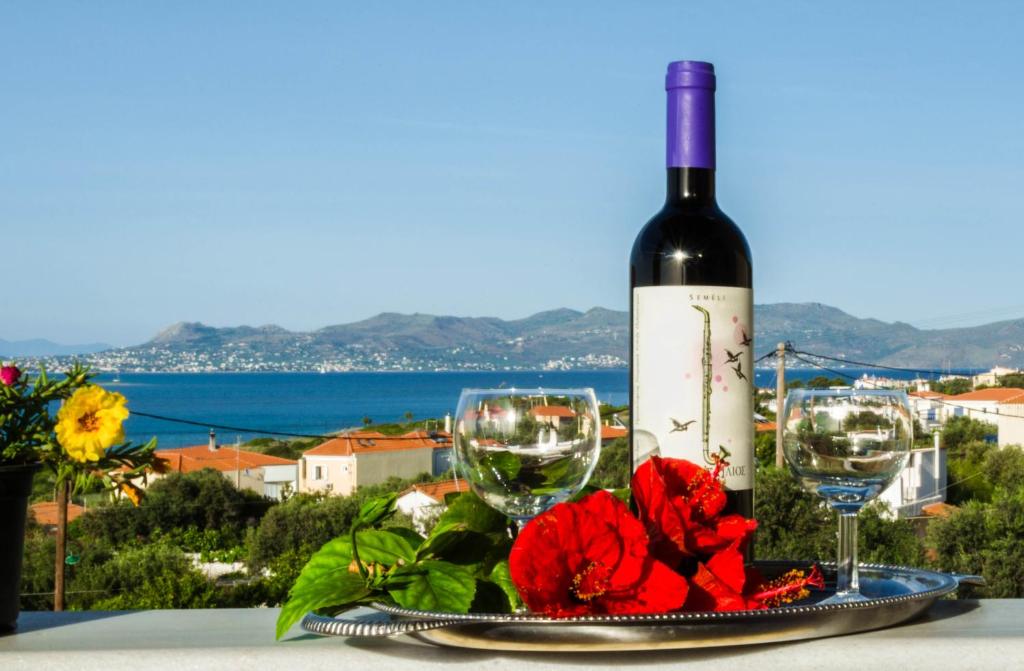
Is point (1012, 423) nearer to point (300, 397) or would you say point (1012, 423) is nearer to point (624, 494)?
point (624, 494)

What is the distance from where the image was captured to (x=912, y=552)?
1661 cm

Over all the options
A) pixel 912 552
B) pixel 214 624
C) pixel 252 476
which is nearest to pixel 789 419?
pixel 214 624

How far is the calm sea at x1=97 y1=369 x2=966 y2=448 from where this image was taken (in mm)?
62409

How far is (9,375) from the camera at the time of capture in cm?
104

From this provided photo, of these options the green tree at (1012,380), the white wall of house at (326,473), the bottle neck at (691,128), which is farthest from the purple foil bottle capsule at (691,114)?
the green tree at (1012,380)

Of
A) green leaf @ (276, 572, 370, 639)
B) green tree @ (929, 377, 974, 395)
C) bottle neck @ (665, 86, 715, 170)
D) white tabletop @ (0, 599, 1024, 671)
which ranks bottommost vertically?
white tabletop @ (0, 599, 1024, 671)

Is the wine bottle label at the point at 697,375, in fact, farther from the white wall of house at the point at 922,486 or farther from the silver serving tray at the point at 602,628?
the white wall of house at the point at 922,486

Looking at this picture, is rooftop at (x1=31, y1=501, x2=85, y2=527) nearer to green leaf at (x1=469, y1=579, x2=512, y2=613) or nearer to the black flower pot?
the black flower pot

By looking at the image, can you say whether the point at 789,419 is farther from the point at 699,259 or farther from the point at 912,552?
the point at 912,552

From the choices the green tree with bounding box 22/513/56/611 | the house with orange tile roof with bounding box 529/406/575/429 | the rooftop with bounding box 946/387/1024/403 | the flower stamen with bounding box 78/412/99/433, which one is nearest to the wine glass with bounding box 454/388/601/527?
the house with orange tile roof with bounding box 529/406/575/429

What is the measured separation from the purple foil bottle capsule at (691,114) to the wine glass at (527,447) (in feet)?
1.14

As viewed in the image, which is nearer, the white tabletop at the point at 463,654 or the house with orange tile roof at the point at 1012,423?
the white tabletop at the point at 463,654

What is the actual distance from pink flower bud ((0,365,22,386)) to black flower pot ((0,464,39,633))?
8cm

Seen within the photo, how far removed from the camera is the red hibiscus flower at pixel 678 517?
2.91 ft
